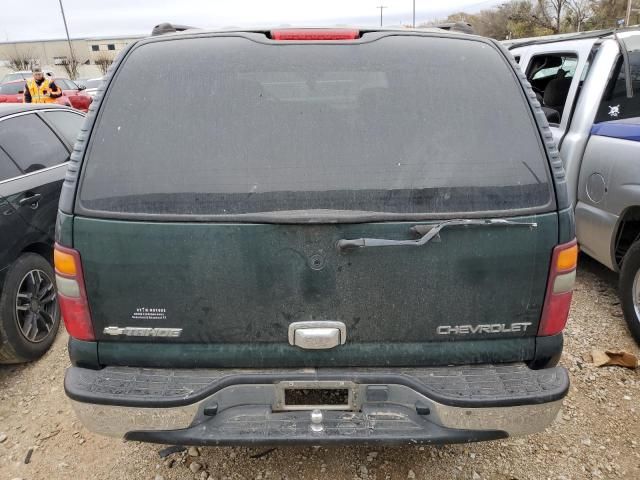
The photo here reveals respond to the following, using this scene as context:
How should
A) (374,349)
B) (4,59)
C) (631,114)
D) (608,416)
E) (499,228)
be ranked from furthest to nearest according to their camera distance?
(4,59) < (631,114) < (608,416) < (374,349) < (499,228)

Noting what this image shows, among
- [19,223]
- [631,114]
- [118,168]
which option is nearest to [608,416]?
[631,114]

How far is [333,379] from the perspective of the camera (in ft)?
6.35

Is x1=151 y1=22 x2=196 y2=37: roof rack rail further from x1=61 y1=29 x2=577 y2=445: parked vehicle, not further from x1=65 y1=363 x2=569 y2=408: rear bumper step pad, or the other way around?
x1=65 y1=363 x2=569 y2=408: rear bumper step pad

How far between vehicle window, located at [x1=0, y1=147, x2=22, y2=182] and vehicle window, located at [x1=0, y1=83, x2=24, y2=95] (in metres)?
17.0

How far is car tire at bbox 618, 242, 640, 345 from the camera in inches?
139

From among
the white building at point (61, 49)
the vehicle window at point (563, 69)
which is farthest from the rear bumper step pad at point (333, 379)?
the white building at point (61, 49)

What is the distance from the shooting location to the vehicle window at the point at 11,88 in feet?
57.9

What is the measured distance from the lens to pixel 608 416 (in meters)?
2.91

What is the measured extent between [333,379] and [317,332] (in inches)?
7.6

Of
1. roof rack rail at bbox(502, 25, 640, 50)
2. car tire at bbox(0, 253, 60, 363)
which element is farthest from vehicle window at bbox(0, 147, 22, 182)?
roof rack rail at bbox(502, 25, 640, 50)

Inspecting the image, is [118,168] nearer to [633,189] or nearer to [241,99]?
[241,99]

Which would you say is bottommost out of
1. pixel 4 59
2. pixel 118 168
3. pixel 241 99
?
pixel 4 59

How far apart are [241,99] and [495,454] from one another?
7.17 feet

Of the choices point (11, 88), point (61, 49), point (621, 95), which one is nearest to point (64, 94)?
point (11, 88)
